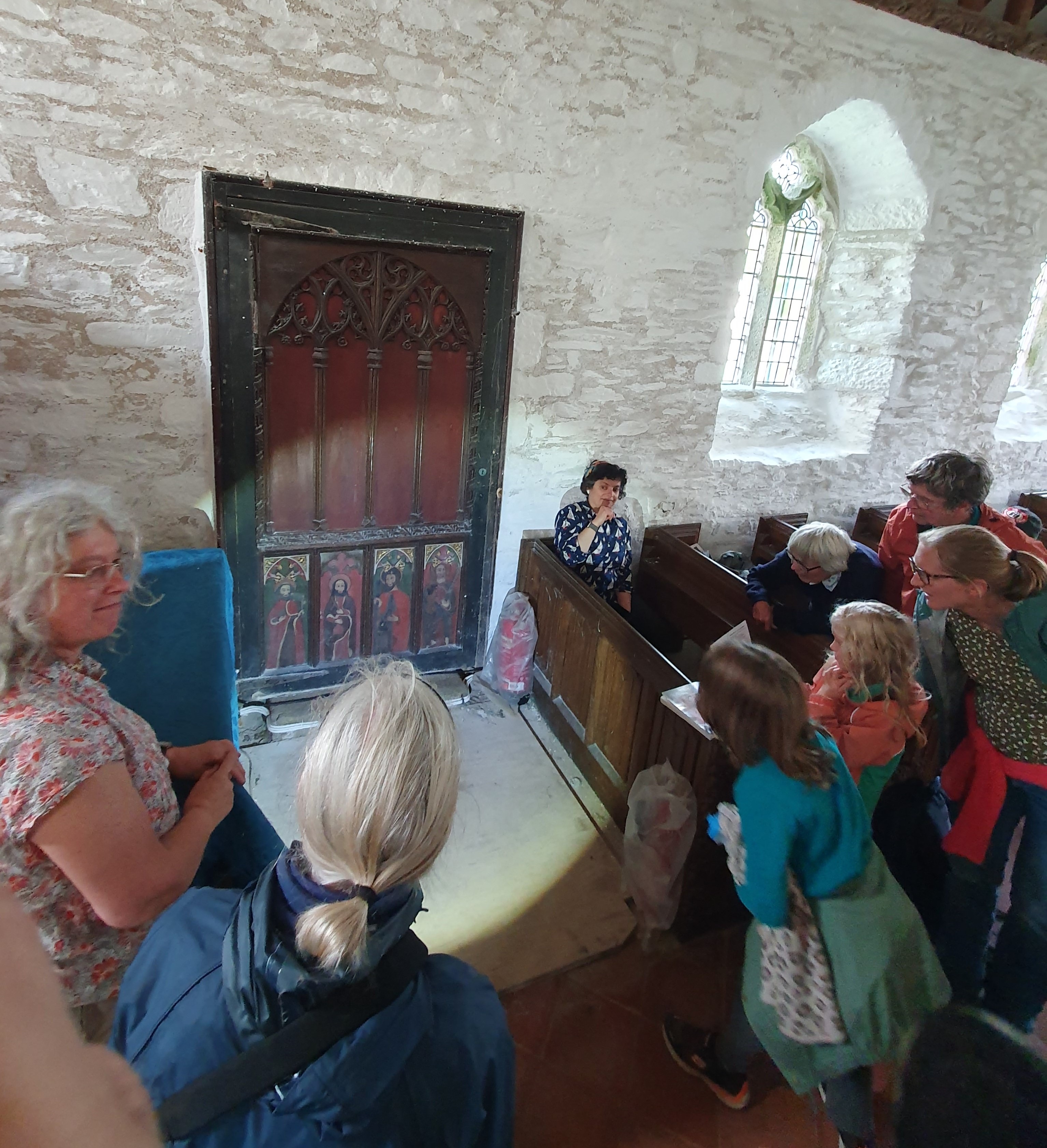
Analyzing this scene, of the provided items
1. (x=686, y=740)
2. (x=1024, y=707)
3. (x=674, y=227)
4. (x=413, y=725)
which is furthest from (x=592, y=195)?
(x=413, y=725)

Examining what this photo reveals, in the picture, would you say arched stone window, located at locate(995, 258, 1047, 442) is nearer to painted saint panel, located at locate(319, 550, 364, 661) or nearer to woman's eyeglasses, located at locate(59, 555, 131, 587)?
painted saint panel, located at locate(319, 550, 364, 661)

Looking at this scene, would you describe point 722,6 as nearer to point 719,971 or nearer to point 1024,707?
point 1024,707

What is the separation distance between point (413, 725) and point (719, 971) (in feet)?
6.66

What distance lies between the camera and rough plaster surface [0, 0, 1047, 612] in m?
2.63

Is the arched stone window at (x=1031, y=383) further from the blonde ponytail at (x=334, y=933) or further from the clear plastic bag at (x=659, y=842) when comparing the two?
the blonde ponytail at (x=334, y=933)

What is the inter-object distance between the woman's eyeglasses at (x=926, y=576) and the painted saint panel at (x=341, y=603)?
2512mm

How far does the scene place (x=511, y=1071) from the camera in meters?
1.08

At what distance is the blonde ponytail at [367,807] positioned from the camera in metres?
0.92

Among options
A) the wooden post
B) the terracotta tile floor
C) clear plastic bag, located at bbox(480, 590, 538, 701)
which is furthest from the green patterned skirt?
the wooden post

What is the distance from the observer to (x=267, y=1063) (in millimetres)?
891

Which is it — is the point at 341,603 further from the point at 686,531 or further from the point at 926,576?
the point at 926,576

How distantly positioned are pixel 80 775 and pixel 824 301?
542cm

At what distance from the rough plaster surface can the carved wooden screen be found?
282 millimetres

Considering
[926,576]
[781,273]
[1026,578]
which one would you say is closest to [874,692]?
[926,576]
